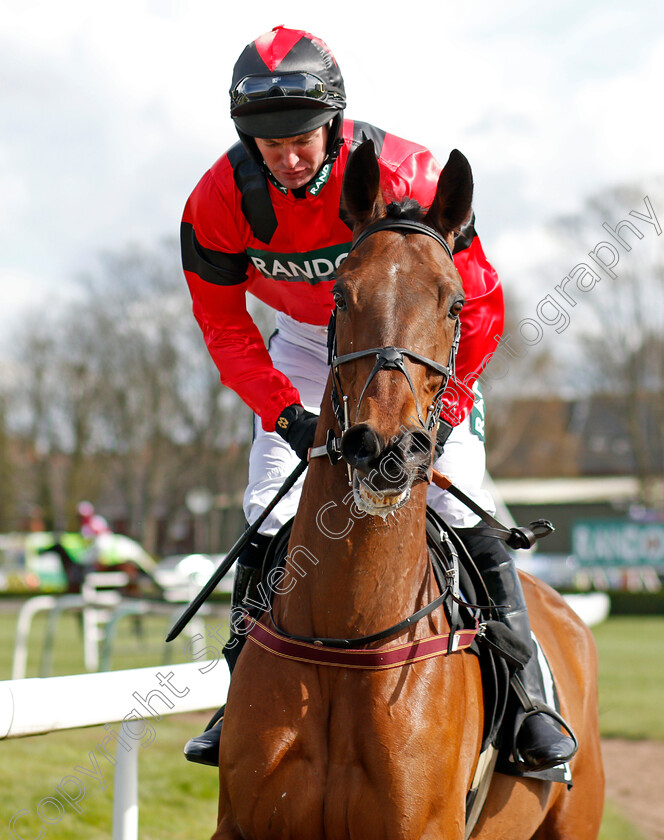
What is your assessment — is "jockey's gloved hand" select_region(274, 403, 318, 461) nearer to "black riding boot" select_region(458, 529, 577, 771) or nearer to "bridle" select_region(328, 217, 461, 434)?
"bridle" select_region(328, 217, 461, 434)

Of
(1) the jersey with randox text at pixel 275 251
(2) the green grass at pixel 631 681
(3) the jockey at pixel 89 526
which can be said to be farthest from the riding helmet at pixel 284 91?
(3) the jockey at pixel 89 526

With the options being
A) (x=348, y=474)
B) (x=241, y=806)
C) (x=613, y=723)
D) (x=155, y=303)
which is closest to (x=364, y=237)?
(x=348, y=474)

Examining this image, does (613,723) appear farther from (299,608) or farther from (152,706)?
(299,608)

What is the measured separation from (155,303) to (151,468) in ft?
22.6

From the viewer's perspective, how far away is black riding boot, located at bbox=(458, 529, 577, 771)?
2.85 m

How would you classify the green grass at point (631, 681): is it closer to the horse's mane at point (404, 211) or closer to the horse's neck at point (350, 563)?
the horse's neck at point (350, 563)

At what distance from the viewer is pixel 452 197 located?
8.89 feet

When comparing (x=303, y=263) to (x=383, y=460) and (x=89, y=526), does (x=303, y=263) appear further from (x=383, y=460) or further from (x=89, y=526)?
(x=89, y=526)

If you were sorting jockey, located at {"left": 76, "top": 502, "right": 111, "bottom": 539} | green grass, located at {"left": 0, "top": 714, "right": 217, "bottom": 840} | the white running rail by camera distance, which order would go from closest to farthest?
1. the white running rail
2. green grass, located at {"left": 0, "top": 714, "right": 217, "bottom": 840}
3. jockey, located at {"left": 76, "top": 502, "right": 111, "bottom": 539}

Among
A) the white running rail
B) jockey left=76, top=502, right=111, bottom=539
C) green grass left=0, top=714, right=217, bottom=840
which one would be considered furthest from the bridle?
jockey left=76, top=502, right=111, bottom=539

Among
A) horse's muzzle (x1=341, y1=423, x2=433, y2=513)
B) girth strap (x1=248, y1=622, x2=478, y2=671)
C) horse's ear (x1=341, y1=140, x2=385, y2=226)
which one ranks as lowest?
girth strap (x1=248, y1=622, x2=478, y2=671)

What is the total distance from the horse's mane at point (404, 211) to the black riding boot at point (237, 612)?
115 centimetres

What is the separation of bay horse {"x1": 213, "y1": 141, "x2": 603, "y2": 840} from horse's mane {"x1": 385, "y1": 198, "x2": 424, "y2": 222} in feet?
0.06

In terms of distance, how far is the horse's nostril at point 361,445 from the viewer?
2066 millimetres
